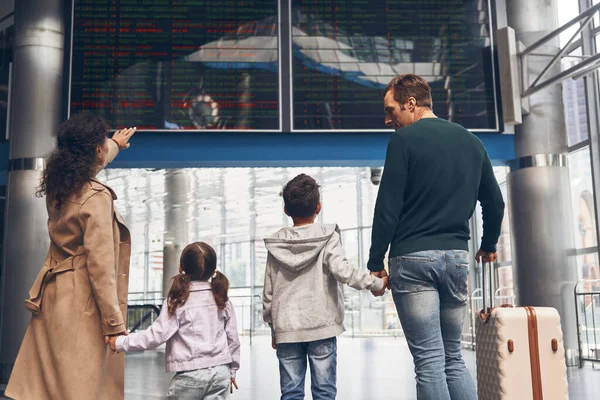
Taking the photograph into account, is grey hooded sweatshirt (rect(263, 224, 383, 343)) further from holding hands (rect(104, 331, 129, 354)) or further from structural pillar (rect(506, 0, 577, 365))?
structural pillar (rect(506, 0, 577, 365))

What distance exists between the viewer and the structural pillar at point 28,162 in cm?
735

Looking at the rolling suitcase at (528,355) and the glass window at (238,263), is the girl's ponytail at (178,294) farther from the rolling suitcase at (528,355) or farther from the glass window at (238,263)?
the glass window at (238,263)

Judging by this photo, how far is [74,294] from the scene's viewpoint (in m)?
2.71

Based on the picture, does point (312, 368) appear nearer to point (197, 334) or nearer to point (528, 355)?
point (197, 334)

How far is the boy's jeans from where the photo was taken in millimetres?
3168

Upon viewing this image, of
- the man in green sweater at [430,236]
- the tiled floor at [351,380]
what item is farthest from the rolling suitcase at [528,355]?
the tiled floor at [351,380]

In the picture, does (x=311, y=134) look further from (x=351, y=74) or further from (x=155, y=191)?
(x=155, y=191)

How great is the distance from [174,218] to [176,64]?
13442mm

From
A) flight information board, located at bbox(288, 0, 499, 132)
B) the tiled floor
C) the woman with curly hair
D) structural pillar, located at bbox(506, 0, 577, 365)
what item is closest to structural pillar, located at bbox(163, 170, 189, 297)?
the tiled floor

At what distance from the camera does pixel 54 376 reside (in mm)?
2719

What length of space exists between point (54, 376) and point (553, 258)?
635 centimetres

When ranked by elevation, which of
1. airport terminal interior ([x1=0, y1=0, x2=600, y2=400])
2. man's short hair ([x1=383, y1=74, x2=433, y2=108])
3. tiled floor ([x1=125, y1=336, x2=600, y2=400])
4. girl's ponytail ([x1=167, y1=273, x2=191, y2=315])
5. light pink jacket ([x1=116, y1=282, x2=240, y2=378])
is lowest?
tiled floor ([x1=125, y1=336, x2=600, y2=400])

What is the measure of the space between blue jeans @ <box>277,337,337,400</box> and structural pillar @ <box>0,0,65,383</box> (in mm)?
4835

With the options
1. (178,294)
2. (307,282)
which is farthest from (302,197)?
(178,294)
